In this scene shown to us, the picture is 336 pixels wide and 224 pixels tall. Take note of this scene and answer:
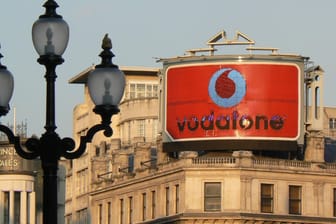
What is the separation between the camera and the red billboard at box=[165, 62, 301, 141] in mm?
115375

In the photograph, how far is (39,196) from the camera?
13612 centimetres

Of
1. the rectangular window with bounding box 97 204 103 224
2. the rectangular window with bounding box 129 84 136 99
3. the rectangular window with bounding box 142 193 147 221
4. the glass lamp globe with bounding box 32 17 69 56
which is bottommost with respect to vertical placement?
the rectangular window with bounding box 97 204 103 224

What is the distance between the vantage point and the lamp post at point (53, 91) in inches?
1086

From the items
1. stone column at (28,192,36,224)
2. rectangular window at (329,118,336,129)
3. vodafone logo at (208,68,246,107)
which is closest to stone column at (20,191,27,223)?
stone column at (28,192,36,224)

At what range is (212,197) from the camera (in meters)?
115

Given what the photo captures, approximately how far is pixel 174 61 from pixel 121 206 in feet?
47.9

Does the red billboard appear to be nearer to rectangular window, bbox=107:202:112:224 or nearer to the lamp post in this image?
rectangular window, bbox=107:202:112:224

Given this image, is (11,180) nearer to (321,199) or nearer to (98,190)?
(98,190)

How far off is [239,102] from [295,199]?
7964 millimetres

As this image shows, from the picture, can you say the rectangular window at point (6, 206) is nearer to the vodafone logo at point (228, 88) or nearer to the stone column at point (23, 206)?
the stone column at point (23, 206)

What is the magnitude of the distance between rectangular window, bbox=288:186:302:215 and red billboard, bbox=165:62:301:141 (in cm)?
354

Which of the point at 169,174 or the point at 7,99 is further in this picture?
the point at 169,174

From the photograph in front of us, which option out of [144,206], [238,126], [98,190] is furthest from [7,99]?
[98,190]

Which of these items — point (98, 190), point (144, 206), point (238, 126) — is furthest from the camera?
point (98, 190)
